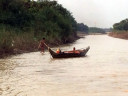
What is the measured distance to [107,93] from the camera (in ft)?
33.1

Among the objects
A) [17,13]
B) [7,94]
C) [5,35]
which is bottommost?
[7,94]

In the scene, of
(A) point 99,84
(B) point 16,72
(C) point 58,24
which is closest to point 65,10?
(C) point 58,24

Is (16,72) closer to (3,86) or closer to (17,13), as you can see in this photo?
(3,86)

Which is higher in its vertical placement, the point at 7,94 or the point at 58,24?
the point at 58,24

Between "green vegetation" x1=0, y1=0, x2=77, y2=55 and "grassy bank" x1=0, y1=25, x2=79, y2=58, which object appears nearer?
"grassy bank" x1=0, y1=25, x2=79, y2=58

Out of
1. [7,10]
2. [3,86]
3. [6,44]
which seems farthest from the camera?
[7,10]

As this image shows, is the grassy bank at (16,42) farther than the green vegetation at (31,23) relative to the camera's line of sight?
No

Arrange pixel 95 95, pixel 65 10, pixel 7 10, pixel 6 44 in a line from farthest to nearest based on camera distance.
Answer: pixel 65 10
pixel 7 10
pixel 6 44
pixel 95 95

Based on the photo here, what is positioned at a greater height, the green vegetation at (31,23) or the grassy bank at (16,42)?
the green vegetation at (31,23)

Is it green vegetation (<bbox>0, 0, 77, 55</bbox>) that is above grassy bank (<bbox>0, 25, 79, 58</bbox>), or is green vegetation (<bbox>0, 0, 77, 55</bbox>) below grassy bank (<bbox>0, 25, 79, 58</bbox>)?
above

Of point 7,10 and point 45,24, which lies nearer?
point 7,10

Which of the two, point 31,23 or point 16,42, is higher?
point 31,23

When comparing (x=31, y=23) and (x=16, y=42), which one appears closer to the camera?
(x=16, y=42)

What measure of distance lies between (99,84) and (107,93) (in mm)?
1615
